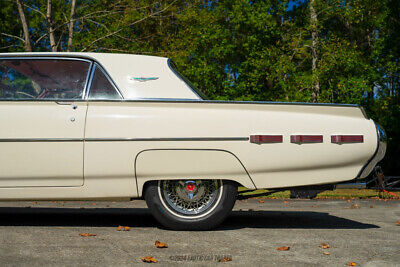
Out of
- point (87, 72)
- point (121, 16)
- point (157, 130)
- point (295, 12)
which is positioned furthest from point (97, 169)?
point (295, 12)

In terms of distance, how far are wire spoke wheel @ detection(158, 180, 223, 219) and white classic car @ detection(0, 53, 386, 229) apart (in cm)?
1

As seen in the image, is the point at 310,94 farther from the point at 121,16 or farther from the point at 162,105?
the point at 162,105

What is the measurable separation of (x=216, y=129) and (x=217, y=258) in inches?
55.3

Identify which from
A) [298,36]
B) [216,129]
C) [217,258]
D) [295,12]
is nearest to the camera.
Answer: [217,258]

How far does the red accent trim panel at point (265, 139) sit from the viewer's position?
192 inches

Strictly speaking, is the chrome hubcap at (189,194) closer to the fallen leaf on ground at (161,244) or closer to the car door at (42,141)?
the fallen leaf on ground at (161,244)

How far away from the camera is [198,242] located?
449cm

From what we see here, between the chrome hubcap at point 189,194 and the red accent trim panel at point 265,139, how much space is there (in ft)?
1.84

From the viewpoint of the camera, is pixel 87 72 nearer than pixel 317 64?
Yes

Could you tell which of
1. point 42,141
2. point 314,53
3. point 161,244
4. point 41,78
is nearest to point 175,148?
point 161,244

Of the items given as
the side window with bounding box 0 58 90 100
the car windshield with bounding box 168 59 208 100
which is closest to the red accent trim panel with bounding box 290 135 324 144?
the car windshield with bounding box 168 59 208 100

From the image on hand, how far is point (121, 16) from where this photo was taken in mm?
20766

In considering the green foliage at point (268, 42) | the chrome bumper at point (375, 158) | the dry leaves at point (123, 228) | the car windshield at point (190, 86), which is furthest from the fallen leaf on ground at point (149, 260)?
the green foliage at point (268, 42)

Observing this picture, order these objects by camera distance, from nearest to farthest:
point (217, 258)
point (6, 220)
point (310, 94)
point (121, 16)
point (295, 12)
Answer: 1. point (217, 258)
2. point (6, 220)
3. point (121, 16)
4. point (310, 94)
5. point (295, 12)
